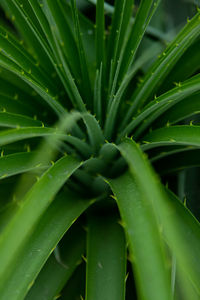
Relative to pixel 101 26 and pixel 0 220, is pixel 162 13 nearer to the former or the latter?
pixel 101 26

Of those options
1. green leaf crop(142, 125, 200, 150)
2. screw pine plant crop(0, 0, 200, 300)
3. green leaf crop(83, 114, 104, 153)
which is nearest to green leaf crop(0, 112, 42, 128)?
screw pine plant crop(0, 0, 200, 300)

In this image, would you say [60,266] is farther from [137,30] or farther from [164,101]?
[137,30]

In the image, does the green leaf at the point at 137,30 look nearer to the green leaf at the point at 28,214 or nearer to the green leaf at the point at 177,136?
the green leaf at the point at 177,136

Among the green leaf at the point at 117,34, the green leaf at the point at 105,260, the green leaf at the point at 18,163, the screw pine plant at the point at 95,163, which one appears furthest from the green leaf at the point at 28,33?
the green leaf at the point at 105,260

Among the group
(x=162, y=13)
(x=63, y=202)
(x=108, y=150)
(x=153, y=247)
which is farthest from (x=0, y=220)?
(x=162, y=13)

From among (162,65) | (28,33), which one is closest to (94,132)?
(162,65)

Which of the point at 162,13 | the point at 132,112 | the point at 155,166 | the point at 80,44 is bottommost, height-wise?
the point at 155,166

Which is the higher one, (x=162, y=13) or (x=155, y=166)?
(x=162, y=13)
